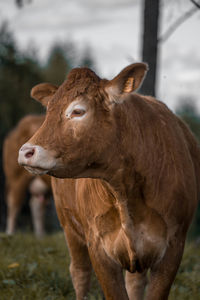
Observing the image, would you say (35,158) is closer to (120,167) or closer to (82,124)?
(82,124)

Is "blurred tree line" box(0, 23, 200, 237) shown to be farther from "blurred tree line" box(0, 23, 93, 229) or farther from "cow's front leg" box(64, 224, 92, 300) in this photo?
"cow's front leg" box(64, 224, 92, 300)

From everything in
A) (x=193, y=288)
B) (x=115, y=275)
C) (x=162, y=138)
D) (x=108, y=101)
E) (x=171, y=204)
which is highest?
(x=108, y=101)

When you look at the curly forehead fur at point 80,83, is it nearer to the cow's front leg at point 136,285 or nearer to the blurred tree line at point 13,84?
the cow's front leg at point 136,285

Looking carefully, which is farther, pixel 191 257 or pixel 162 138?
pixel 191 257

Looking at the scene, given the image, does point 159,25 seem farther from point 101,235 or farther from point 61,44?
point 61,44

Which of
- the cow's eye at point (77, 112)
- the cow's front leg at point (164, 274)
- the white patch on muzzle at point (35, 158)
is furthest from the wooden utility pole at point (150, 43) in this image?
the white patch on muzzle at point (35, 158)

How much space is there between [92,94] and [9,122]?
13.6m

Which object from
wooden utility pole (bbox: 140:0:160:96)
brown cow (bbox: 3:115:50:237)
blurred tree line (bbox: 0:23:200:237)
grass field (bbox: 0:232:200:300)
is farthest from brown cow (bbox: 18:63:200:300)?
blurred tree line (bbox: 0:23:200:237)

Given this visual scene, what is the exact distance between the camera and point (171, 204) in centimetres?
354

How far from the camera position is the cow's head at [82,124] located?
10.1 ft

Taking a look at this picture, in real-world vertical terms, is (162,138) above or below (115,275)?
above

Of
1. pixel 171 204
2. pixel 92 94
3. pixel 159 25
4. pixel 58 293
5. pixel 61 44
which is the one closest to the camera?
pixel 92 94

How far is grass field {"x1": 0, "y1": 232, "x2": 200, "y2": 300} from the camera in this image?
191 inches

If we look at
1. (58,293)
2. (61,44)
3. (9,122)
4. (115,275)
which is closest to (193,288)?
(58,293)
